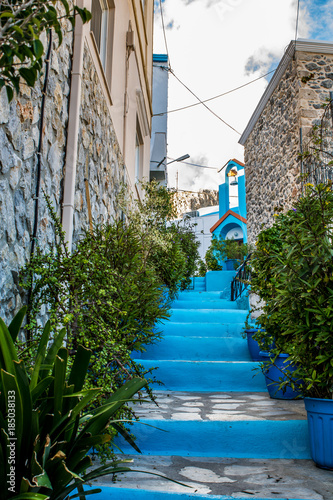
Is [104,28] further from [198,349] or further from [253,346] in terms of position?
[253,346]

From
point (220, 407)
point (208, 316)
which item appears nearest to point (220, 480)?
point (220, 407)

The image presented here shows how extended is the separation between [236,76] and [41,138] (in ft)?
31.7

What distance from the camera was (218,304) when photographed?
7348 mm

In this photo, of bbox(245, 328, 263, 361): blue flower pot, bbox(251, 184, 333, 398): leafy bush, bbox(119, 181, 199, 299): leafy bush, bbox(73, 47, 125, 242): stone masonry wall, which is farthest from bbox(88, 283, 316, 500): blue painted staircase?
bbox(73, 47, 125, 242): stone masonry wall

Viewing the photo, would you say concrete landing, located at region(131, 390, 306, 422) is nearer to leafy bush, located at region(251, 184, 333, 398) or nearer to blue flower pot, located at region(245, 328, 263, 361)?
leafy bush, located at region(251, 184, 333, 398)

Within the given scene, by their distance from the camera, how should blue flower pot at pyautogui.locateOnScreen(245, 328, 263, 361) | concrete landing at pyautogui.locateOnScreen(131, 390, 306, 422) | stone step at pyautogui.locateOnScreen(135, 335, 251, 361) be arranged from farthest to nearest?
Result: stone step at pyautogui.locateOnScreen(135, 335, 251, 361)
blue flower pot at pyautogui.locateOnScreen(245, 328, 263, 361)
concrete landing at pyautogui.locateOnScreen(131, 390, 306, 422)

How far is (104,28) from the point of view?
5.11 metres

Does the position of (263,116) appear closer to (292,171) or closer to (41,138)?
(292,171)

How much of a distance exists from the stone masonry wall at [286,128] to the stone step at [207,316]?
8.89ft

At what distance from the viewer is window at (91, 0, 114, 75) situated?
15.6 feet

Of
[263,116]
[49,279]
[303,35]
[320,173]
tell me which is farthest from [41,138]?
[263,116]

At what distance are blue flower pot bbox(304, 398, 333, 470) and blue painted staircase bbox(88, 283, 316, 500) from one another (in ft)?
0.88

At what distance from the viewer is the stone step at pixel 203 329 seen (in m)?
5.29

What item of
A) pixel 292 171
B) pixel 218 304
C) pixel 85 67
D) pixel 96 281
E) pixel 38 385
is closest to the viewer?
pixel 38 385
